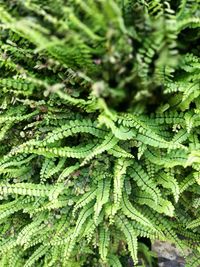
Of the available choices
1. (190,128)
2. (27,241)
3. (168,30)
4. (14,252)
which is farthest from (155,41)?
(14,252)

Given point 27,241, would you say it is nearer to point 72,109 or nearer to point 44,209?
point 44,209

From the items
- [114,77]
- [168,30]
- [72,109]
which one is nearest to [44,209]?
[72,109]

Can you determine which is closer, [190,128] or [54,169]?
[190,128]

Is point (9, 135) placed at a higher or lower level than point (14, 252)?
higher

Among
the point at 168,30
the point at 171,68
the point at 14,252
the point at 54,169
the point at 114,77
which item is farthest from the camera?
the point at 14,252

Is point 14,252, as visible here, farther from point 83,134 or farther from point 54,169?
point 83,134

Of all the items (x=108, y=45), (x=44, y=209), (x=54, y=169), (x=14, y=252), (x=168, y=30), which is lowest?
(x=14, y=252)

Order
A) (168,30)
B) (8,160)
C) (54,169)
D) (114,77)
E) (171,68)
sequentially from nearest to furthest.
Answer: (168,30) → (114,77) → (171,68) → (54,169) → (8,160)
